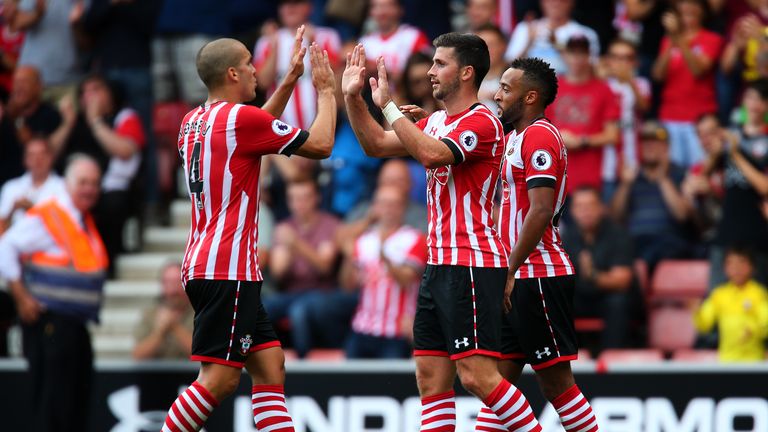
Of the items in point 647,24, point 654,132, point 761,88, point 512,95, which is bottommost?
point 512,95

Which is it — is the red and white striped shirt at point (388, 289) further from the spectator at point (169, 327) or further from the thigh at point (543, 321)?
the thigh at point (543, 321)

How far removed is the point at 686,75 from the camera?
1316 centimetres

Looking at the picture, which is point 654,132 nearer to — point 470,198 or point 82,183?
point 82,183

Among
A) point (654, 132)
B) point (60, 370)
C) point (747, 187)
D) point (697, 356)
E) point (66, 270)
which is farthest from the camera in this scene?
point (654, 132)

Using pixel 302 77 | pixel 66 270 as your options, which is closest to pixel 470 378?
pixel 66 270

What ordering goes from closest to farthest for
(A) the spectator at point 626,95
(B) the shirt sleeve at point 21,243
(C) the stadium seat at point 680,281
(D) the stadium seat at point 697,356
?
(B) the shirt sleeve at point 21,243 < (D) the stadium seat at point 697,356 < (C) the stadium seat at point 680,281 < (A) the spectator at point 626,95

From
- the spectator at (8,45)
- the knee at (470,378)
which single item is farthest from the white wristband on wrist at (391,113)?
the spectator at (8,45)

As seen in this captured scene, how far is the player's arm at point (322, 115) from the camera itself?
7277mm

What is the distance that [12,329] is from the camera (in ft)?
43.7

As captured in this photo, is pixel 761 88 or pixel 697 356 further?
pixel 761 88

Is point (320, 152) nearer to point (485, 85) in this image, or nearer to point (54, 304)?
point (54, 304)

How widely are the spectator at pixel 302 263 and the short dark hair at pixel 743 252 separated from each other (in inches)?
140

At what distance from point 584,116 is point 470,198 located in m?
5.22

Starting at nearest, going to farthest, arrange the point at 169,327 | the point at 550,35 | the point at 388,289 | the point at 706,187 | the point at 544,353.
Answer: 1. the point at 544,353
2. the point at 388,289
3. the point at 169,327
4. the point at 706,187
5. the point at 550,35
